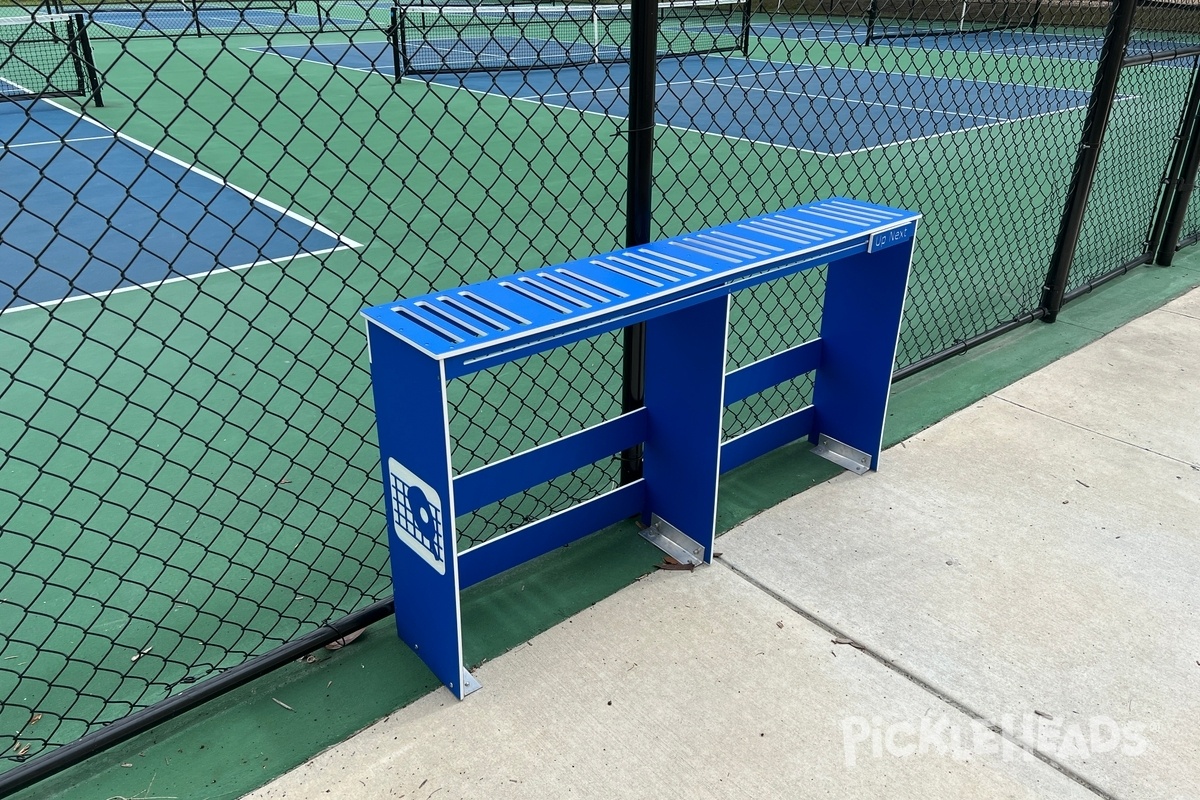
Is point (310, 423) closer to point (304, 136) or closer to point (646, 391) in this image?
point (646, 391)

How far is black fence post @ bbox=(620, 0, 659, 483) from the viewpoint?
2.86 meters

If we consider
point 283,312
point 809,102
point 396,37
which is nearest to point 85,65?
point 283,312

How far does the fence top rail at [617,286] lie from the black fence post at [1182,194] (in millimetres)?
3636

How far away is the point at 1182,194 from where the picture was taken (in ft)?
19.4

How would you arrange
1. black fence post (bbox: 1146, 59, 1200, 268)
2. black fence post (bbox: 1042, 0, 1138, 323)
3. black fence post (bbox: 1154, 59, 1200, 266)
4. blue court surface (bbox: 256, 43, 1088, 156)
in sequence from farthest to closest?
blue court surface (bbox: 256, 43, 1088, 156)
black fence post (bbox: 1154, 59, 1200, 266)
black fence post (bbox: 1146, 59, 1200, 268)
black fence post (bbox: 1042, 0, 1138, 323)

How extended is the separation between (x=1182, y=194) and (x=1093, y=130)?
5.36ft

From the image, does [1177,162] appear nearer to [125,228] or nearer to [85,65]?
[85,65]

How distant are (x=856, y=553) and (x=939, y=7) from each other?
22.8 m

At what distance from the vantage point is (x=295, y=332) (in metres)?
4.98

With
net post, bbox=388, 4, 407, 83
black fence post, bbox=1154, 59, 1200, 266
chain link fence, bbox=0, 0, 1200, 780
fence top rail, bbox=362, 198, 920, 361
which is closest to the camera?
fence top rail, bbox=362, 198, 920, 361

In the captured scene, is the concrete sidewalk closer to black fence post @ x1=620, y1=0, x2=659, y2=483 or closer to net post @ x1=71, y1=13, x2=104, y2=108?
black fence post @ x1=620, y1=0, x2=659, y2=483

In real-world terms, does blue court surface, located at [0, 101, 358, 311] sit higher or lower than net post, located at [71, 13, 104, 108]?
lower

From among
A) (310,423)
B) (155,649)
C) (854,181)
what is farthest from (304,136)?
(155,649)

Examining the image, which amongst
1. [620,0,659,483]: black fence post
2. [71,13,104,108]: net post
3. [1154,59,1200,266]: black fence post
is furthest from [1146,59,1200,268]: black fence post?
[71,13,104,108]: net post
